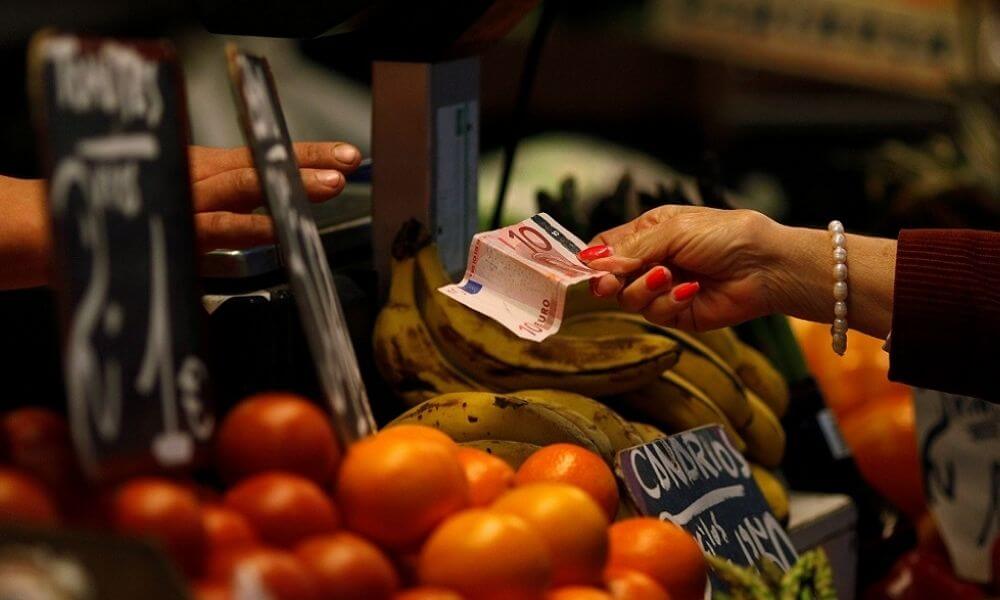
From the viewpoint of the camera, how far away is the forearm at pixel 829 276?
1.48 metres

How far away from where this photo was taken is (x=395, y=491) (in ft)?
2.52

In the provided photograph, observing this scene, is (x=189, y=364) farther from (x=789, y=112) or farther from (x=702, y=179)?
(x=789, y=112)

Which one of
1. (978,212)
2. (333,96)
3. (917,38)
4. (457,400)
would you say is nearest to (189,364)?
(457,400)

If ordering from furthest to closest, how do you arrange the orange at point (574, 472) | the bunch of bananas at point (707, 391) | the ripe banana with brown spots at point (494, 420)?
the bunch of bananas at point (707, 391)
the ripe banana with brown spots at point (494, 420)
the orange at point (574, 472)

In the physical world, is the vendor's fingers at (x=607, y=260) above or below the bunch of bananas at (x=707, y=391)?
above

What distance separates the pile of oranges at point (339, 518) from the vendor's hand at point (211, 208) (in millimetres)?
533

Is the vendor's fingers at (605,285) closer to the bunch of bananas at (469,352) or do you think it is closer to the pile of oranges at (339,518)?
the bunch of bananas at (469,352)

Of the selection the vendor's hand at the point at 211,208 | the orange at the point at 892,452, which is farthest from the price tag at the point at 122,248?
the orange at the point at 892,452

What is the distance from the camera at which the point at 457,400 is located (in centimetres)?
130

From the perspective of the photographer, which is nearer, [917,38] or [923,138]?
[917,38]

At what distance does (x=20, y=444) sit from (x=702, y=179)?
4.40 feet

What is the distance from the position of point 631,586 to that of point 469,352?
62 cm

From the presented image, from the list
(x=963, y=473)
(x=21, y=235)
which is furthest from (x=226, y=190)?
(x=963, y=473)

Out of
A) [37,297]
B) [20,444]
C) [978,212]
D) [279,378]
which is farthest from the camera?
[978,212]
